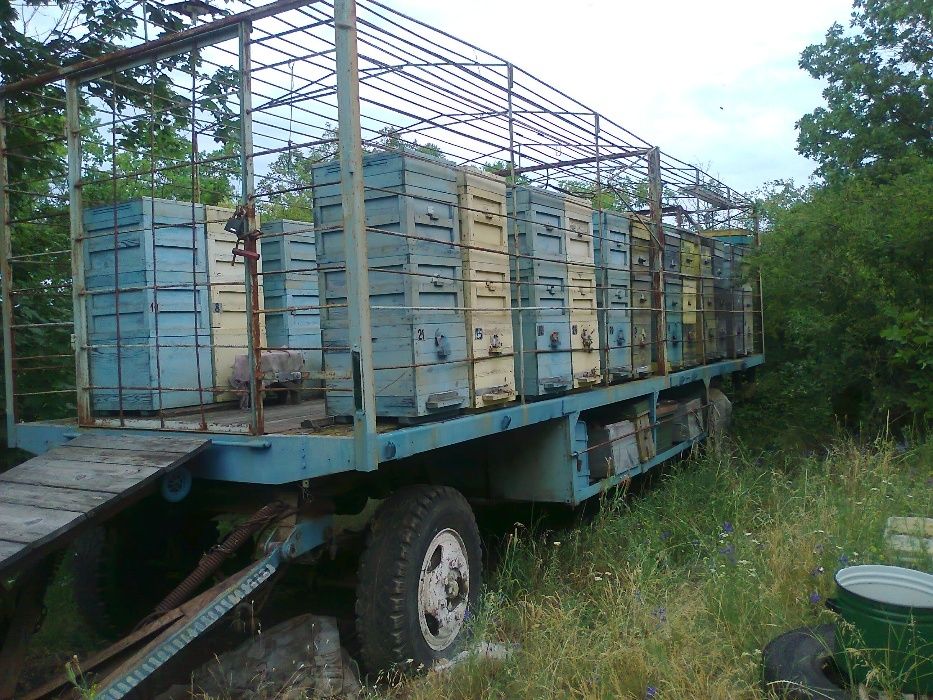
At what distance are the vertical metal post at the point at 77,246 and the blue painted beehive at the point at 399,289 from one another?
164cm

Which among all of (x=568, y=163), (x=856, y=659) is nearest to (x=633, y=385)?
(x=568, y=163)

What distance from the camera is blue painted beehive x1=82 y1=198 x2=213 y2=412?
507 cm

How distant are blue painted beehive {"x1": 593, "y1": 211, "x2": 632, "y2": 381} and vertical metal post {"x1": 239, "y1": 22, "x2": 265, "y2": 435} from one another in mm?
3311

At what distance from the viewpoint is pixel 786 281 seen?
31.1ft

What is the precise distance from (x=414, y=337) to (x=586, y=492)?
2367mm

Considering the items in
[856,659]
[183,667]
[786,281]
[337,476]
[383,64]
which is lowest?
[183,667]

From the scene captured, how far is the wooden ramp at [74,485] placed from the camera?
331 cm

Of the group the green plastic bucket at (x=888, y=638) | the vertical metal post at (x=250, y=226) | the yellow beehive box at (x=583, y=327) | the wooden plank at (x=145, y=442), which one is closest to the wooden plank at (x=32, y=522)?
the wooden plank at (x=145, y=442)

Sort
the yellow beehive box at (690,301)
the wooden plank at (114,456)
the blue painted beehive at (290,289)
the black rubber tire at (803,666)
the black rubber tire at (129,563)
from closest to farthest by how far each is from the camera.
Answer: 1. the black rubber tire at (803,666)
2. the wooden plank at (114,456)
3. the black rubber tire at (129,563)
4. the blue painted beehive at (290,289)
5. the yellow beehive box at (690,301)

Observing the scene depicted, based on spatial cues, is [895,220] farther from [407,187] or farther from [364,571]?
[364,571]

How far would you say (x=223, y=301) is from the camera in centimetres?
564

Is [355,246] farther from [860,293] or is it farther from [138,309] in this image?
[860,293]

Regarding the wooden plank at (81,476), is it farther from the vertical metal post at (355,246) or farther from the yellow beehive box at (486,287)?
the yellow beehive box at (486,287)

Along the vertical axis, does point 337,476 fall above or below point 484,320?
below
